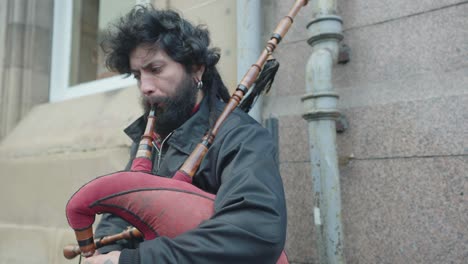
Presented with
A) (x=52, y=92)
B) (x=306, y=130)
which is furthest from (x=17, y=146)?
(x=306, y=130)

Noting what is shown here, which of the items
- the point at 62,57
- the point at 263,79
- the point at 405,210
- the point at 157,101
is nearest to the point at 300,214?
the point at 405,210

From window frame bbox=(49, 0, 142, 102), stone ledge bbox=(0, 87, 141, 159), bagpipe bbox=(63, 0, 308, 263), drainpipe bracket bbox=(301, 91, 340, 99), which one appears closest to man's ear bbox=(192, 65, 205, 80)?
drainpipe bracket bbox=(301, 91, 340, 99)

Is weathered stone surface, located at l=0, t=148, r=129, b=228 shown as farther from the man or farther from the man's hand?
the man's hand

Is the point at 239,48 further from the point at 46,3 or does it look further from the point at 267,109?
the point at 46,3

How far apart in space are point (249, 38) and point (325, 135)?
0.88 meters

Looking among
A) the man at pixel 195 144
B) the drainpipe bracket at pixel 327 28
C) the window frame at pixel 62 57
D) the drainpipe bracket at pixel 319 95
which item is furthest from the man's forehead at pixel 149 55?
the window frame at pixel 62 57

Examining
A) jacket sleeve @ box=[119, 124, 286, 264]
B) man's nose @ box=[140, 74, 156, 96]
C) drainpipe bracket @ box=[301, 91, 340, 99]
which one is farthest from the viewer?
drainpipe bracket @ box=[301, 91, 340, 99]

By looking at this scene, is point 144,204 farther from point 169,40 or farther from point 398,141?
point 398,141

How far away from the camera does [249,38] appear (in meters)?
2.45

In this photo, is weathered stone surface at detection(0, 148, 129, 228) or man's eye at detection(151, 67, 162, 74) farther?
weathered stone surface at detection(0, 148, 129, 228)

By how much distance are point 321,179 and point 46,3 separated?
3.90 m

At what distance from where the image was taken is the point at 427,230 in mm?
1836

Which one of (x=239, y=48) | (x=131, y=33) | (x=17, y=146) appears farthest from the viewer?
(x=17, y=146)

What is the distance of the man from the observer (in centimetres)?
107
